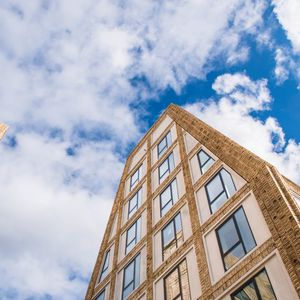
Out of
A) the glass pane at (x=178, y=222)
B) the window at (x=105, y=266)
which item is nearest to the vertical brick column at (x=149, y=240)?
the glass pane at (x=178, y=222)

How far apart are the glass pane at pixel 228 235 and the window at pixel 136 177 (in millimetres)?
12718

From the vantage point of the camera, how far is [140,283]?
15.8 meters

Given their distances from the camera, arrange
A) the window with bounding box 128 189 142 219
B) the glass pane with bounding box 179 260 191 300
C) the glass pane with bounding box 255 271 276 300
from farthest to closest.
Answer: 1. the window with bounding box 128 189 142 219
2. the glass pane with bounding box 179 260 191 300
3. the glass pane with bounding box 255 271 276 300

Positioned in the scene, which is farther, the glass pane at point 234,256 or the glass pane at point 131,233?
the glass pane at point 131,233

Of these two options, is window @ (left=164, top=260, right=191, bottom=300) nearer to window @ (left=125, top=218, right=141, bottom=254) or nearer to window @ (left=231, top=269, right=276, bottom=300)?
window @ (left=231, top=269, right=276, bottom=300)

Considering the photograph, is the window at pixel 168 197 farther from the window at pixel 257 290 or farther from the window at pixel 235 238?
the window at pixel 257 290

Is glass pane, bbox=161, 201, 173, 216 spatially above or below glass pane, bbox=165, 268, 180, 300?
above

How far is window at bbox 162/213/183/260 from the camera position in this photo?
1513 cm

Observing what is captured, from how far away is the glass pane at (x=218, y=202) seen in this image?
1380 cm

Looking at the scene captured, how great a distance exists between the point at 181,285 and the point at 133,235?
24.0 feet

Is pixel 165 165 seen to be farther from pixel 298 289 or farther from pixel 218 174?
pixel 298 289

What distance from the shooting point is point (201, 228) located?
13.8 m

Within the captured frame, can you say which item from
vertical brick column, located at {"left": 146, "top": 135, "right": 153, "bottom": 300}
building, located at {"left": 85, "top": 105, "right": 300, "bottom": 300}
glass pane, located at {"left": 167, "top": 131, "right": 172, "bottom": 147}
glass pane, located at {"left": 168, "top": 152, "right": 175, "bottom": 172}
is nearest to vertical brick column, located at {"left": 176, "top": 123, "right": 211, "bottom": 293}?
building, located at {"left": 85, "top": 105, "right": 300, "bottom": 300}

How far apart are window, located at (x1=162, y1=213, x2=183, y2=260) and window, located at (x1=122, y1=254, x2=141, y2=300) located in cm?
218
